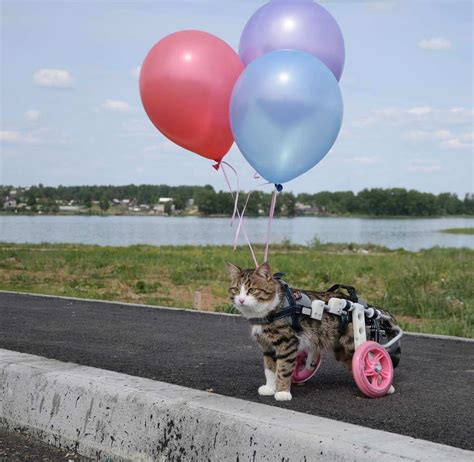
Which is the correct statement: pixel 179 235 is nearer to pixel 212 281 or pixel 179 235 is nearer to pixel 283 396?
pixel 212 281

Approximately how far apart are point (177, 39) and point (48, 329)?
4140mm

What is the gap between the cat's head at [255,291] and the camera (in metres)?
6.04

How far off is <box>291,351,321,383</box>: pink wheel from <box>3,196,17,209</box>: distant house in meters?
55.2

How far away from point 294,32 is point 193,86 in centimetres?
111

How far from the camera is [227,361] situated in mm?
7965

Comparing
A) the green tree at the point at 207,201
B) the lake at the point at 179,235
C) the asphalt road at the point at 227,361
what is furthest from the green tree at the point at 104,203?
the asphalt road at the point at 227,361

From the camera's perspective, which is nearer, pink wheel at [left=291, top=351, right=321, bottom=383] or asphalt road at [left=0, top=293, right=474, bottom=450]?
asphalt road at [left=0, top=293, right=474, bottom=450]

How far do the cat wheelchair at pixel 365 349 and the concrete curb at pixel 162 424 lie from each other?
1.15m

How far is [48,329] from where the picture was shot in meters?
10.1

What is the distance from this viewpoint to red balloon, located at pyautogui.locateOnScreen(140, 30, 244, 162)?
7.64 metres

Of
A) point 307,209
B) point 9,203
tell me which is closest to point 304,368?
point 9,203

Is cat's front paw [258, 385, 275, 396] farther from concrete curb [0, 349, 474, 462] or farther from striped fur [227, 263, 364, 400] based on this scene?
concrete curb [0, 349, 474, 462]

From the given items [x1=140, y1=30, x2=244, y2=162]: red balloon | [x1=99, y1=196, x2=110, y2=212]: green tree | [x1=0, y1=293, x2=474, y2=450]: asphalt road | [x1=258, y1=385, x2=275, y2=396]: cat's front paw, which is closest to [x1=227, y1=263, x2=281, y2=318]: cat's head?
[x1=258, y1=385, x2=275, y2=396]: cat's front paw

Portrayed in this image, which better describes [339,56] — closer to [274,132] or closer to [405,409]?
[274,132]
